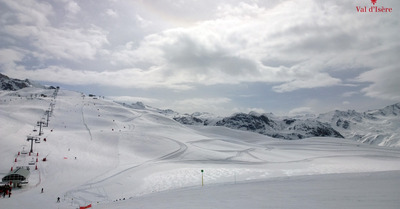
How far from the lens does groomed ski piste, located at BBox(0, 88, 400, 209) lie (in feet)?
52.0

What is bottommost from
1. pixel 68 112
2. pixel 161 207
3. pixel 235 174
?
pixel 235 174

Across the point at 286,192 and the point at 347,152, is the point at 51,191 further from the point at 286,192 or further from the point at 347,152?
the point at 347,152

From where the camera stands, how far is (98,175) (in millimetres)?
40844

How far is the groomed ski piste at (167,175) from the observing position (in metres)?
15.8

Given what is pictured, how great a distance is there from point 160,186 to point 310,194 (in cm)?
2521

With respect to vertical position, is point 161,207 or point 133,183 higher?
point 161,207

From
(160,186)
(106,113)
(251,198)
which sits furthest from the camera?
(106,113)

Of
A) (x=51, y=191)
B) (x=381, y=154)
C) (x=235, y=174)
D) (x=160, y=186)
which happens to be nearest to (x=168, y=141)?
(x=235, y=174)

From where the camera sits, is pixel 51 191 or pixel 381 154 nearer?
pixel 51 191

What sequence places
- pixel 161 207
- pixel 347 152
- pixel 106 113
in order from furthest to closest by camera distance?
1. pixel 106 113
2. pixel 347 152
3. pixel 161 207

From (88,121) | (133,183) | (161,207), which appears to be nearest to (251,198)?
(161,207)

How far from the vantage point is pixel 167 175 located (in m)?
43.7

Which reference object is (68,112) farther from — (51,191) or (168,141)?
(51,191)

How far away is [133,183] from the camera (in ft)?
124
